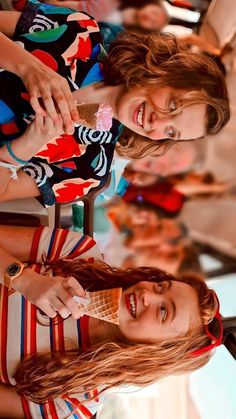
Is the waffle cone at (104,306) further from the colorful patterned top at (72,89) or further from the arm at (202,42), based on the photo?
the arm at (202,42)

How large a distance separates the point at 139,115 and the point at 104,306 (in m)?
0.46

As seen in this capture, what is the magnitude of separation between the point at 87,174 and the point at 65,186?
7 centimetres

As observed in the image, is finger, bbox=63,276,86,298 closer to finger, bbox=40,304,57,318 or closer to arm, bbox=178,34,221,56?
finger, bbox=40,304,57,318

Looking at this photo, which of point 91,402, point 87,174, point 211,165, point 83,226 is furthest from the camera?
point 211,165

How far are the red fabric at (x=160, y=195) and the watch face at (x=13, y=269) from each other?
1.10 meters

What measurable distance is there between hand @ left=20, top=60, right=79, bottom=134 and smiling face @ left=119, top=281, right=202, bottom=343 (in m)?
0.44

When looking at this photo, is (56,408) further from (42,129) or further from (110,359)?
(42,129)

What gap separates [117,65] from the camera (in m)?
1.26

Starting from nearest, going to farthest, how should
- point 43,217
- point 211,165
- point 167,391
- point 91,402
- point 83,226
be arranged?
1. point 91,402
2. point 43,217
3. point 83,226
4. point 167,391
5. point 211,165

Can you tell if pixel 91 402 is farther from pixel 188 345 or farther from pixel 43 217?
pixel 43 217

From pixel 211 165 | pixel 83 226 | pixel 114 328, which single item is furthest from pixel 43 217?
pixel 211 165

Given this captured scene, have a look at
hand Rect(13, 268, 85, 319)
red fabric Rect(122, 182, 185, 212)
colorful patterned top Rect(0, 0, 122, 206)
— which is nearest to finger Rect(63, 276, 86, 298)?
hand Rect(13, 268, 85, 319)

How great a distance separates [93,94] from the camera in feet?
4.18

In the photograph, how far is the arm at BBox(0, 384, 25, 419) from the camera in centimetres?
118
